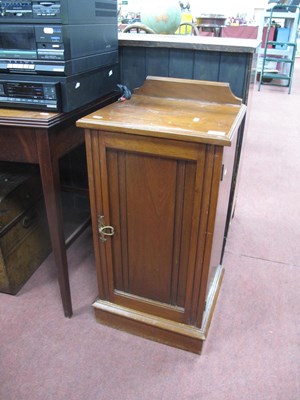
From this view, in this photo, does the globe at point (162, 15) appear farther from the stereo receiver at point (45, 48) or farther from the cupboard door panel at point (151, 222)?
the cupboard door panel at point (151, 222)

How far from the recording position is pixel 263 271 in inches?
67.1

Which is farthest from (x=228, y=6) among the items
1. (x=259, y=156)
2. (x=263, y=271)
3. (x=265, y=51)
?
(x=263, y=271)

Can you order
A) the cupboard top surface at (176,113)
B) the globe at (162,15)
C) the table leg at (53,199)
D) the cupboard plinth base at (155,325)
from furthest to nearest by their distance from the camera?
the globe at (162,15) → the cupboard plinth base at (155,325) → the table leg at (53,199) → the cupboard top surface at (176,113)

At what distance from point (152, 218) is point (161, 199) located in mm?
82

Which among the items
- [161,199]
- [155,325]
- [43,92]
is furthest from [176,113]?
[155,325]

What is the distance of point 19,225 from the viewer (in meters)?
1.51

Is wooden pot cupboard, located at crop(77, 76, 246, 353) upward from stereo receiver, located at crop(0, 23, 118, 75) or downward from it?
downward

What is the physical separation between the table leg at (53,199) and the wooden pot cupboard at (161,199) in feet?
0.39

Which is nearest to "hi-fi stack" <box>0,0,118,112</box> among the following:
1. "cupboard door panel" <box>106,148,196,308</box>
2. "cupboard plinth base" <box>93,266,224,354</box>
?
"cupboard door panel" <box>106,148,196,308</box>

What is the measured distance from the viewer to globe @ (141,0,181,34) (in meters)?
1.60

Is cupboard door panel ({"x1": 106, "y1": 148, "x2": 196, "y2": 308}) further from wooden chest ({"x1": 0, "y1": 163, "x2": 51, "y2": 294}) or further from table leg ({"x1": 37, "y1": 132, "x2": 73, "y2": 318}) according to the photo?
wooden chest ({"x1": 0, "y1": 163, "x2": 51, "y2": 294})

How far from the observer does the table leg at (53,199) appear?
106 centimetres

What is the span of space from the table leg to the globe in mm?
988

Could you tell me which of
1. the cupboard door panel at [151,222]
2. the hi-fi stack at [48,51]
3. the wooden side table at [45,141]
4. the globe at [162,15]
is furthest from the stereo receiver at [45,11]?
the globe at [162,15]
